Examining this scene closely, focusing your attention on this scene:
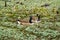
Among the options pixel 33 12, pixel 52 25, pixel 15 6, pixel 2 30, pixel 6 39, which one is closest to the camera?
pixel 6 39

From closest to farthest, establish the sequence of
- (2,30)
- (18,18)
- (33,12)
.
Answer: (2,30), (18,18), (33,12)

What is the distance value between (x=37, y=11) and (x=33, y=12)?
0.41ft

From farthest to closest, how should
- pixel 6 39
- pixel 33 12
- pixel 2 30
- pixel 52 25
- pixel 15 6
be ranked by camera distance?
pixel 15 6, pixel 33 12, pixel 52 25, pixel 2 30, pixel 6 39

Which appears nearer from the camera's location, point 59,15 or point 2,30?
point 2,30

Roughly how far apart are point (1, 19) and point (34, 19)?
2.99 feet

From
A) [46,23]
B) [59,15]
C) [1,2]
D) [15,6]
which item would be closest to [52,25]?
[46,23]

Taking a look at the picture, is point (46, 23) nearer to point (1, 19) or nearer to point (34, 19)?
point (34, 19)

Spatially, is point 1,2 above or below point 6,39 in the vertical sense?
above

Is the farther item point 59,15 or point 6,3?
point 6,3

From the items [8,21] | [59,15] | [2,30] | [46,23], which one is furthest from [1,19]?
[59,15]

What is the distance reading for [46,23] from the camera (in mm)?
6129

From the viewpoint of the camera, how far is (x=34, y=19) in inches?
247

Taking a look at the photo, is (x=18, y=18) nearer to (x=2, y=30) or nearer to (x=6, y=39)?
(x=2, y=30)

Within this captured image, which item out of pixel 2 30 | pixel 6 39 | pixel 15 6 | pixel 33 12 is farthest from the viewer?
pixel 15 6
